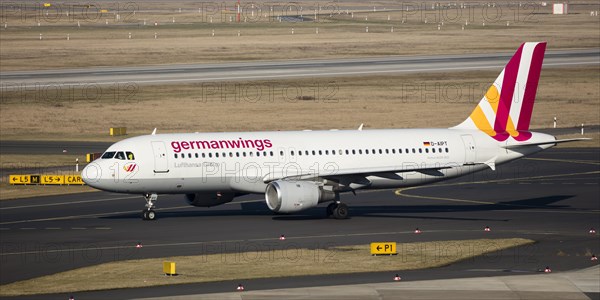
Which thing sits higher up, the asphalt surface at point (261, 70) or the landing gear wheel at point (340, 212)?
the asphalt surface at point (261, 70)

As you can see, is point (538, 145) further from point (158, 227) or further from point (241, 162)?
point (158, 227)

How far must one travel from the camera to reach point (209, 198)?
6059cm

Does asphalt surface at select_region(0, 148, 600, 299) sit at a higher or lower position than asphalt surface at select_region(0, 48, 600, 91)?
lower

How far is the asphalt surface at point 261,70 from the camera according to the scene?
124000 millimetres

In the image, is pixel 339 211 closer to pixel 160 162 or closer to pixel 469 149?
pixel 469 149

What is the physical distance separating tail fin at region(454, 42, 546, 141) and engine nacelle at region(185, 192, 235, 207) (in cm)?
1428

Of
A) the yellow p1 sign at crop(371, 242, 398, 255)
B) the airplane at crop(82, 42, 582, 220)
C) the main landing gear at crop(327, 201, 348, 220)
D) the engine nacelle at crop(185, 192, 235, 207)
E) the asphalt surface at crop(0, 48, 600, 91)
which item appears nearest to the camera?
the yellow p1 sign at crop(371, 242, 398, 255)

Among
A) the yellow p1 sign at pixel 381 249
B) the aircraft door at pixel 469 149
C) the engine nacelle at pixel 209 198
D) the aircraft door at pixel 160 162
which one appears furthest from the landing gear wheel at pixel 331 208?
the yellow p1 sign at pixel 381 249

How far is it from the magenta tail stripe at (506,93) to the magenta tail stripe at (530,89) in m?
0.82

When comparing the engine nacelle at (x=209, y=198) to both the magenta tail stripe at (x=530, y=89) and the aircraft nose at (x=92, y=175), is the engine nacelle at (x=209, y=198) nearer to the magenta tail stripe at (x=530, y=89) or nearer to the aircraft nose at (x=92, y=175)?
the aircraft nose at (x=92, y=175)

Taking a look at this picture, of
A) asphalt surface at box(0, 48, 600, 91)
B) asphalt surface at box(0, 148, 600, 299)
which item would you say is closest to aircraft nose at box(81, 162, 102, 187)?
asphalt surface at box(0, 148, 600, 299)

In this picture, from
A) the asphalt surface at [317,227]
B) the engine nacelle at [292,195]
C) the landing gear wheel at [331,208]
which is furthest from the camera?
the landing gear wheel at [331,208]

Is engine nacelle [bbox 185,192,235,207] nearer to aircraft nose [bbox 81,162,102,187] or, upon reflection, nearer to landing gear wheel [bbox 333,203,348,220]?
landing gear wheel [bbox 333,203,348,220]

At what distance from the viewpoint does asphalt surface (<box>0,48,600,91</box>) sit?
12400cm
